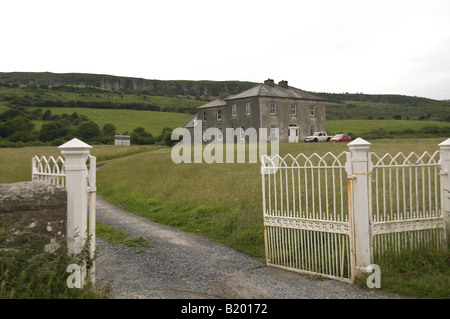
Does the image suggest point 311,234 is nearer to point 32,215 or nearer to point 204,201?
point 32,215

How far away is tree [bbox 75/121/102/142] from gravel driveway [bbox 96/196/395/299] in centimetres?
7156

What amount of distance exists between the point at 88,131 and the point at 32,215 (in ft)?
253

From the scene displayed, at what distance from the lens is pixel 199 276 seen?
658 centimetres

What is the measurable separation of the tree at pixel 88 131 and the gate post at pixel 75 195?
74.1m

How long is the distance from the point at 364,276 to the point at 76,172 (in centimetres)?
476

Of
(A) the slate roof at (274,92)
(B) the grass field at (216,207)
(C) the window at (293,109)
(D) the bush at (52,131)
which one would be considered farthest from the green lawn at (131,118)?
(B) the grass field at (216,207)

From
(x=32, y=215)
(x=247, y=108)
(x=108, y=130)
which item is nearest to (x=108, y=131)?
(x=108, y=130)

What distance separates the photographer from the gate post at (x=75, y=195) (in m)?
5.18

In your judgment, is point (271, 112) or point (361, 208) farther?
point (271, 112)

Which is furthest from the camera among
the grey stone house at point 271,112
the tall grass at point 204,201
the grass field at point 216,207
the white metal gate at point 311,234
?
the grey stone house at point 271,112

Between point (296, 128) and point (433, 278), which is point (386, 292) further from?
point (296, 128)

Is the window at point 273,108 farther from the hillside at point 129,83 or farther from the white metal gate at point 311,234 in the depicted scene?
the hillside at point 129,83

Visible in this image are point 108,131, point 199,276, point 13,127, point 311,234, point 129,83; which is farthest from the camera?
point 129,83

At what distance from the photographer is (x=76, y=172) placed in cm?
527
